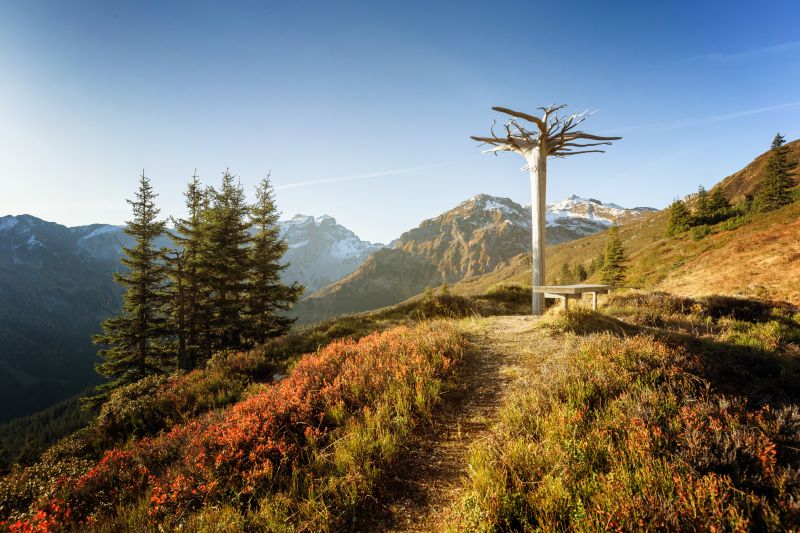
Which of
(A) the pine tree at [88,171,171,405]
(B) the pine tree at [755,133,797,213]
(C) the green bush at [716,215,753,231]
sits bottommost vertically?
(A) the pine tree at [88,171,171,405]

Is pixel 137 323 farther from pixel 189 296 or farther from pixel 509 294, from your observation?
pixel 509 294

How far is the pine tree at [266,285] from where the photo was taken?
65.1ft

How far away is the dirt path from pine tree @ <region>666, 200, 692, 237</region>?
1833 inches

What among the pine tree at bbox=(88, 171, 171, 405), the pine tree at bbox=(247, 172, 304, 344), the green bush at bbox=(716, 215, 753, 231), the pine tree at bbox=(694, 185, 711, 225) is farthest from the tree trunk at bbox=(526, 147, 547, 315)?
the pine tree at bbox=(694, 185, 711, 225)

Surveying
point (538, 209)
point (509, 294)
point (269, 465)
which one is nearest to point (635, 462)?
point (269, 465)

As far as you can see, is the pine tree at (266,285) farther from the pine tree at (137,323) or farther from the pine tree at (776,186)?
the pine tree at (776,186)

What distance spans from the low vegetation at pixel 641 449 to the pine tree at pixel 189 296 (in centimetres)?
2091

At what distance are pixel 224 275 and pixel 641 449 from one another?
69.2 feet

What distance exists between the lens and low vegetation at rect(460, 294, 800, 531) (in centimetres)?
233

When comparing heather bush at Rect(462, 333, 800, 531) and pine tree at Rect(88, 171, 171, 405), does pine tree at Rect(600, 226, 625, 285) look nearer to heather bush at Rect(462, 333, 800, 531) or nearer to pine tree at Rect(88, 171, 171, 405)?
heather bush at Rect(462, 333, 800, 531)

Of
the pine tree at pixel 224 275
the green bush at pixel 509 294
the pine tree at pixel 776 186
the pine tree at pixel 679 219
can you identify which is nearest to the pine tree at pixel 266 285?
the pine tree at pixel 224 275

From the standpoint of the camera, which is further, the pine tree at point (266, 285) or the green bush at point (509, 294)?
the pine tree at point (266, 285)

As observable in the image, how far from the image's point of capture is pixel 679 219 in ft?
135

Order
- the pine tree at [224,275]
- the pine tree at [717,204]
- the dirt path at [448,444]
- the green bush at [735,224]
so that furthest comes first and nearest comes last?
1. the pine tree at [717,204]
2. the green bush at [735,224]
3. the pine tree at [224,275]
4. the dirt path at [448,444]
